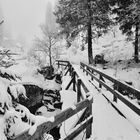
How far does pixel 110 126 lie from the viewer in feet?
16.9

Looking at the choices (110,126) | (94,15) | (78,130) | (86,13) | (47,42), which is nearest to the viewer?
(78,130)

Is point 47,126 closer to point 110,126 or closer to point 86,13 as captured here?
point 110,126

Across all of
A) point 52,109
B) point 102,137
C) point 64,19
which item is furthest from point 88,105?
point 64,19

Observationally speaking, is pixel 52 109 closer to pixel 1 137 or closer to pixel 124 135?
pixel 124 135

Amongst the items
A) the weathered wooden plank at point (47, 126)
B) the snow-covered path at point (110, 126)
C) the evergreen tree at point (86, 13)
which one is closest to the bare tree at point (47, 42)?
the evergreen tree at point (86, 13)

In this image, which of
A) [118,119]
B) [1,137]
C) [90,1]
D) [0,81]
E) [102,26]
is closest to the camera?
[1,137]

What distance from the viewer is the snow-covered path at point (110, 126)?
460 centimetres

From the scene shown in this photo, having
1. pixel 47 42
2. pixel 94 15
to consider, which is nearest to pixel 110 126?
pixel 94 15

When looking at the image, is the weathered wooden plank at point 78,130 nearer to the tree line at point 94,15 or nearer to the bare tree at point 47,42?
the tree line at point 94,15

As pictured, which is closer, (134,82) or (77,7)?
(134,82)

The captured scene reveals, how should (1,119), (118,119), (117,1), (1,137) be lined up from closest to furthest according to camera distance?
(1,137) → (1,119) → (118,119) → (117,1)

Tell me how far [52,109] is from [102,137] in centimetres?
902

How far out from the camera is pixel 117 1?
16.6m

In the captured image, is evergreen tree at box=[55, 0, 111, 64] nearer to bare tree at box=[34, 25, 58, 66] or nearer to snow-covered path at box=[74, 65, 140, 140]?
bare tree at box=[34, 25, 58, 66]
